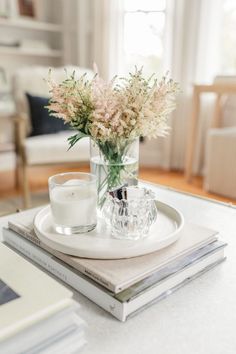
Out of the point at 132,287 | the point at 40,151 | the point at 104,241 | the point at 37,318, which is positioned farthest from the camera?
the point at 40,151

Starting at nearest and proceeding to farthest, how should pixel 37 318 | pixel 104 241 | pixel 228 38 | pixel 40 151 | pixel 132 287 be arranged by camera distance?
pixel 37 318 < pixel 132 287 < pixel 104 241 < pixel 40 151 < pixel 228 38

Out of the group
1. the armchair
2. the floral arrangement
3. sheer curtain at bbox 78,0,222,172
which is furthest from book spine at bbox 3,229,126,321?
sheer curtain at bbox 78,0,222,172

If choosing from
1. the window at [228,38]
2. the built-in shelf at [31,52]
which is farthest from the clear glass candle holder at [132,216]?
the built-in shelf at [31,52]

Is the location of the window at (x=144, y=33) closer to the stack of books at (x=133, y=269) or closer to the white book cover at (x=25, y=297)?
the stack of books at (x=133, y=269)

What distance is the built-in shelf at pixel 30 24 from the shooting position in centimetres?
299

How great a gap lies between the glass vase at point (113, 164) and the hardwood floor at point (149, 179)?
159 cm

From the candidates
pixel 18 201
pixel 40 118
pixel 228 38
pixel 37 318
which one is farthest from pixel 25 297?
pixel 228 38

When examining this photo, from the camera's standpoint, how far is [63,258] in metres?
0.64

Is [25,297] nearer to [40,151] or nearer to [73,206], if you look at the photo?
[73,206]

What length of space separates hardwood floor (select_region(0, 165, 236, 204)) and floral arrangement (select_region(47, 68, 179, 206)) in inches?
65.5

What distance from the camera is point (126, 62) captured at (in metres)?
3.23

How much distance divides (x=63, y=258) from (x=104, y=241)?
0.08 meters

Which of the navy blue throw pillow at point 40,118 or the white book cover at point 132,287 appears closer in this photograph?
the white book cover at point 132,287

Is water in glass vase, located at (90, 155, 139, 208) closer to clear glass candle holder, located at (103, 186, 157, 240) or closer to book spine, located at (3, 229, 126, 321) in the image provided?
clear glass candle holder, located at (103, 186, 157, 240)
